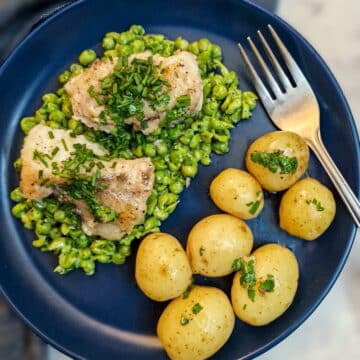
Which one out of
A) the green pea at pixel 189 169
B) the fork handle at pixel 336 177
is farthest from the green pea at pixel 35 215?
the fork handle at pixel 336 177

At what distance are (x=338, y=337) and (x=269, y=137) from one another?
0.95m

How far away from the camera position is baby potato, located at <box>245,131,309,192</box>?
7.64ft

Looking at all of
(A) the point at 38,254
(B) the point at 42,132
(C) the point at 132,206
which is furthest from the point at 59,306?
(B) the point at 42,132

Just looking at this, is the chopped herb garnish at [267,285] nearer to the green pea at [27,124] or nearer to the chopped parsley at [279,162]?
the chopped parsley at [279,162]

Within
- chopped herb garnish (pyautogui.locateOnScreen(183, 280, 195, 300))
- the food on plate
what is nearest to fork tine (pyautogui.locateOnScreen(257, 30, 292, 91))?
the food on plate

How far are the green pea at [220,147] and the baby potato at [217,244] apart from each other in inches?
11.1

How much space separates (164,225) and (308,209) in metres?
0.58

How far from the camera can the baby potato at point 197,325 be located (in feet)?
7.37

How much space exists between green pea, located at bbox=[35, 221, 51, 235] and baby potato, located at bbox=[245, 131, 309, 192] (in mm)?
842

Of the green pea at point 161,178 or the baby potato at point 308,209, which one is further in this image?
the green pea at point 161,178

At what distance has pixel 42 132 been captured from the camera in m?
2.46

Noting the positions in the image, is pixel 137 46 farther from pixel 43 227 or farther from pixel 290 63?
pixel 43 227

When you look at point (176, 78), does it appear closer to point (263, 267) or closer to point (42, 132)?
point (42, 132)

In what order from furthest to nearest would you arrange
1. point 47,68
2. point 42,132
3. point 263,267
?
1. point 47,68
2. point 42,132
3. point 263,267
